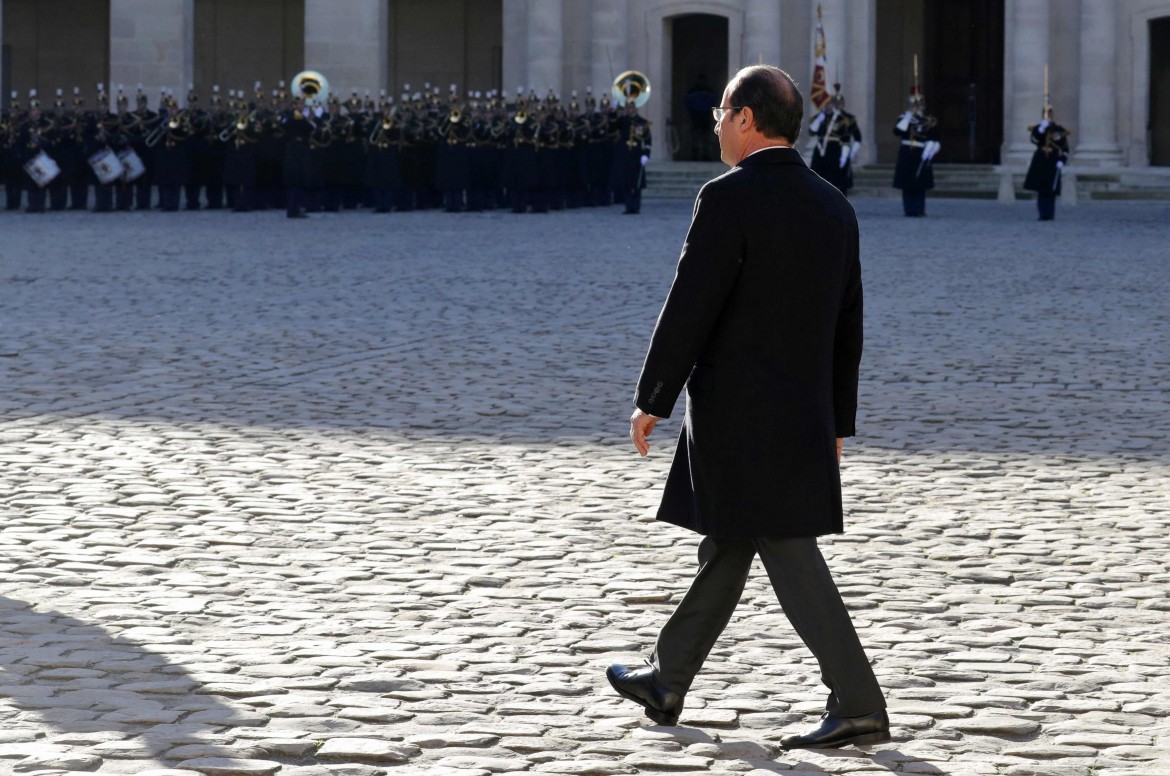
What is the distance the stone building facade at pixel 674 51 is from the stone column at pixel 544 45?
4 cm

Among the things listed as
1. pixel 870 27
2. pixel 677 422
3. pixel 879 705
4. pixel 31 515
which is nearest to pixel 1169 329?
pixel 677 422

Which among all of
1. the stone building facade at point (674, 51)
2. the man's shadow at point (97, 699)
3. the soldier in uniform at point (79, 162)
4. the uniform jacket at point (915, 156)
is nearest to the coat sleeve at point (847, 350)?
the man's shadow at point (97, 699)

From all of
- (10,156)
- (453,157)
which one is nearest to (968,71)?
(453,157)

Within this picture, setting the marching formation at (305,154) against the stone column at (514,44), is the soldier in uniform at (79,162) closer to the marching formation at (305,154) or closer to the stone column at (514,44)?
the marching formation at (305,154)

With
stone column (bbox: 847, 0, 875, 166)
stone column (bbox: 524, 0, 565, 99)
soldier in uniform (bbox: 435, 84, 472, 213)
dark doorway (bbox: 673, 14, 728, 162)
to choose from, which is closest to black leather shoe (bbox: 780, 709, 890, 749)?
soldier in uniform (bbox: 435, 84, 472, 213)

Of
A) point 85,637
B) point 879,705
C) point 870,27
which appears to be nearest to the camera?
point 879,705

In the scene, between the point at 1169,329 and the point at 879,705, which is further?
the point at 1169,329

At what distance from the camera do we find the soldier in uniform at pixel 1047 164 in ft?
94.2

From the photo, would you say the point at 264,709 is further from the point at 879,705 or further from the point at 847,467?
the point at 847,467

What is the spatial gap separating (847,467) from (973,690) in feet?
11.5

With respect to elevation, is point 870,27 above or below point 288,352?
above

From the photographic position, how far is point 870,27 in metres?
40.4

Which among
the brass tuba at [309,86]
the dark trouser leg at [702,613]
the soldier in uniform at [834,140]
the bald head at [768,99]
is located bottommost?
the dark trouser leg at [702,613]

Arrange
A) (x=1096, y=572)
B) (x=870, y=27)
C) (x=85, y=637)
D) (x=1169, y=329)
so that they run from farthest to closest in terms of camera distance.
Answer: (x=870, y=27), (x=1169, y=329), (x=1096, y=572), (x=85, y=637)
